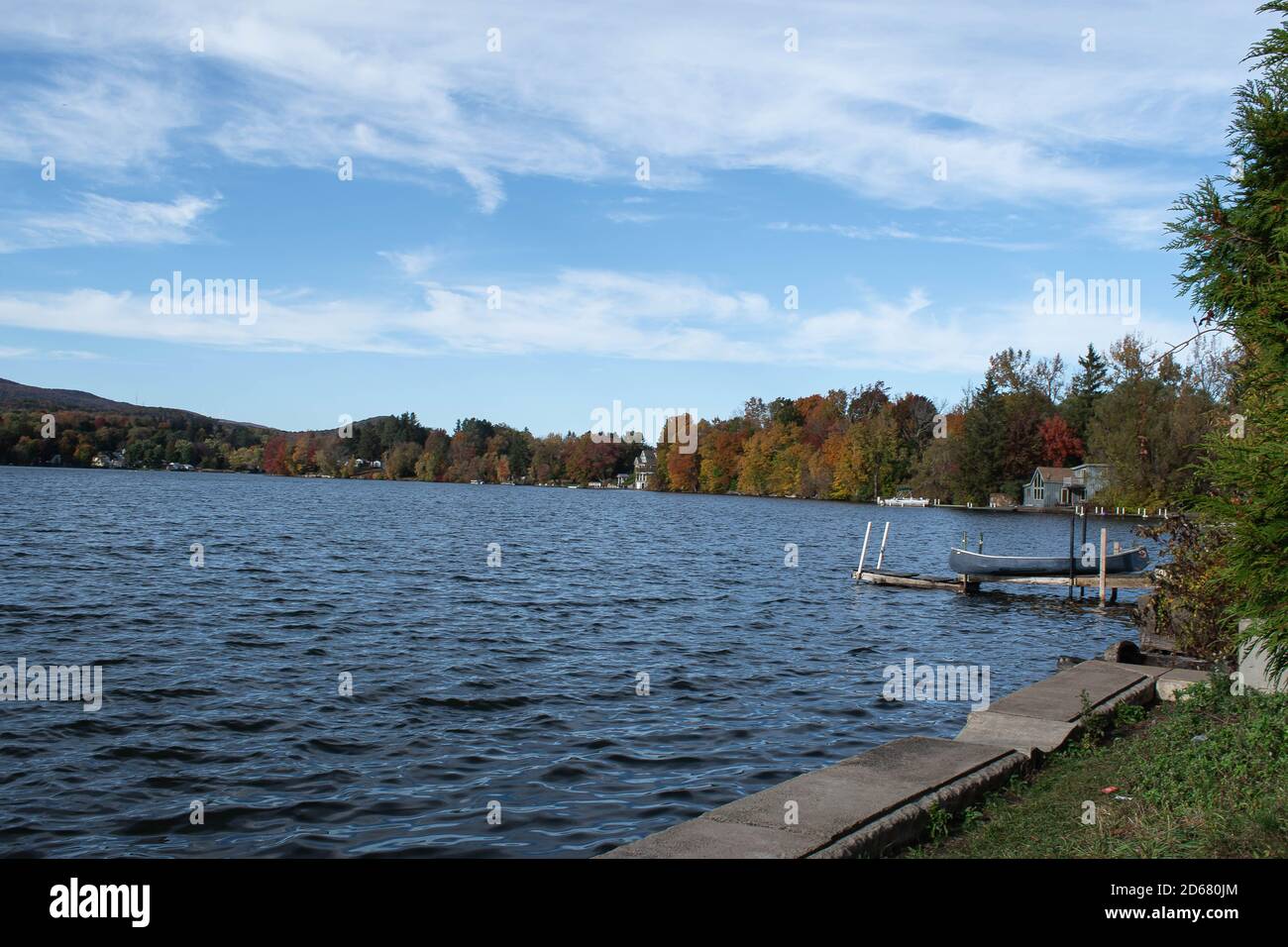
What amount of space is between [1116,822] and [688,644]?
14619 millimetres

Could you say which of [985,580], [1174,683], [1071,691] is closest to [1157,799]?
[1071,691]

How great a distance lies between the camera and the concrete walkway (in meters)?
6.73

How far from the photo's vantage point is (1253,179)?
8.41 m

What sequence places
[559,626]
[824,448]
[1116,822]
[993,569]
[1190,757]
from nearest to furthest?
[1116,822]
[1190,757]
[559,626]
[993,569]
[824,448]

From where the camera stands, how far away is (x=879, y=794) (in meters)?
7.70

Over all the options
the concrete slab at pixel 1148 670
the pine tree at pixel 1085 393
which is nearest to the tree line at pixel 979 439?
the pine tree at pixel 1085 393

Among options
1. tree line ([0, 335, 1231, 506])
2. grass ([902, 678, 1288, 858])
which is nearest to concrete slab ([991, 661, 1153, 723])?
grass ([902, 678, 1288, 858])

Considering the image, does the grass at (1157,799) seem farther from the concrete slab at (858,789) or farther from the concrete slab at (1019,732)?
the concrete slab at (858,789)

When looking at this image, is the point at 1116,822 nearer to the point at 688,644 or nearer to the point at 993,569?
the point at 688,644

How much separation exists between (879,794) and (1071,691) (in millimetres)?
5351

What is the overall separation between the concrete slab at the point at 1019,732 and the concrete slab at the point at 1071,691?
229 millimetres

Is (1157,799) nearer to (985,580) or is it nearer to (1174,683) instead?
(1174,683)

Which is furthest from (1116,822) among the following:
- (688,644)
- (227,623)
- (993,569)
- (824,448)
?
(824,448)
